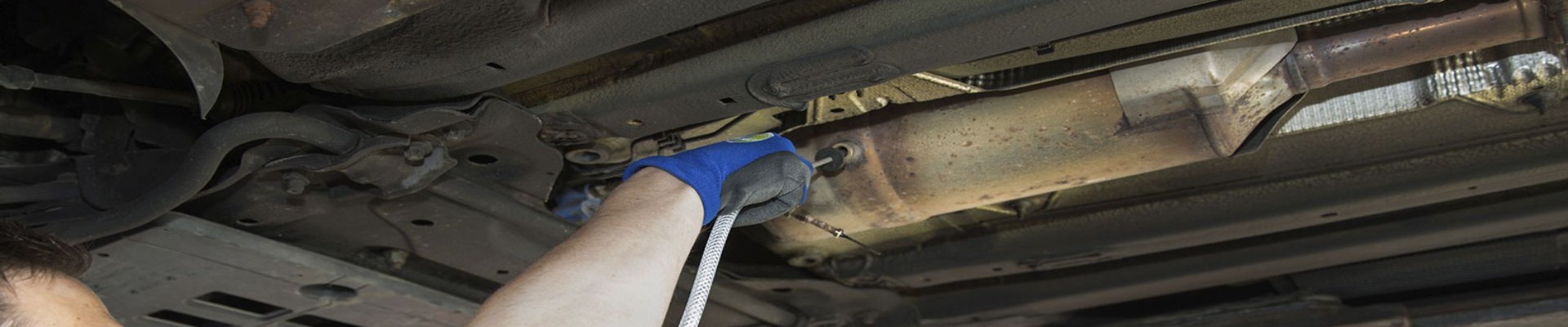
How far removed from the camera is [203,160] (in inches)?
59.7

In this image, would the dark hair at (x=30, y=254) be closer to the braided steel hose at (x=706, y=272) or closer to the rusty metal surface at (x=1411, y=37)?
the braided steel hose at (x=706, y=272)

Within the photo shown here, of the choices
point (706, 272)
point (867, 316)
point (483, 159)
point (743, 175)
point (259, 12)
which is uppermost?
point (259, 12)

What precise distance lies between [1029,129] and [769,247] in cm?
67

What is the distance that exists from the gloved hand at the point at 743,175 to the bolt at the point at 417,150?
1.05ft

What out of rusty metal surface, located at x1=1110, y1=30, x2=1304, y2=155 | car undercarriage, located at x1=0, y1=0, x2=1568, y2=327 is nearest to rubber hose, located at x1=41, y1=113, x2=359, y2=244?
car undercarriage, located at x1=0, y1=0, x2=1568, y2=327

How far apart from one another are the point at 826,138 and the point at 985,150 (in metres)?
0.25

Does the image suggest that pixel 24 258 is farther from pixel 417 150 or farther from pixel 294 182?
pixel 417 150

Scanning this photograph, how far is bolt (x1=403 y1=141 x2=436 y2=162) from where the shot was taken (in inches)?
63.0

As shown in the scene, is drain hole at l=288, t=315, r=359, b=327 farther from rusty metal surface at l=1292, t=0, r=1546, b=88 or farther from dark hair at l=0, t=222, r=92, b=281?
rusty metal surface at l=1292, t=0, r=1546, b=88

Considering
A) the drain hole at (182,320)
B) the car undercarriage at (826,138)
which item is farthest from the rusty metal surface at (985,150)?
the drain hole at (182,320)

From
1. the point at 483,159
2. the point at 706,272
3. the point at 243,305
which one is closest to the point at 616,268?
the point at 706,272

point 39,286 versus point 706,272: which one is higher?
point 39,286

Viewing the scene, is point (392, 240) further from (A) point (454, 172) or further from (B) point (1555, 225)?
(B) point (1555, 225)

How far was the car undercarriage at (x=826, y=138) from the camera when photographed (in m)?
1.39
